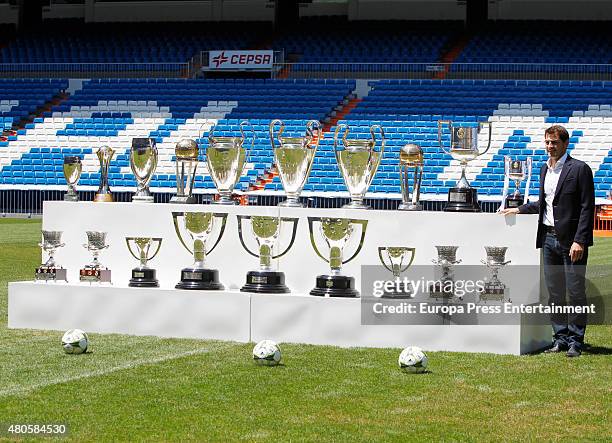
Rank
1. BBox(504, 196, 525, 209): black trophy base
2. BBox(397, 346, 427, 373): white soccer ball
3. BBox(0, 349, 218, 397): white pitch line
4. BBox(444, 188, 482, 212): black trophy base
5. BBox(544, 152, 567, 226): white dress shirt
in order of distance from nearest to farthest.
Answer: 1. BBox(0, 349, 218, 397): white pitch line
2. BBox(397, 346, 427, 373): white soccer ball
3. BBox(544, 152, 567, 226): white dress shirt
4. BBox(504, 196, 525, 209): black trophy base
5. BBox(444, 188, 482, 212): black trophy base

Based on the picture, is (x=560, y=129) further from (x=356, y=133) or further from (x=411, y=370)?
(x=356, y=133)

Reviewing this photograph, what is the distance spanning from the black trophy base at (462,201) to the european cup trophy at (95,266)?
10.3ft

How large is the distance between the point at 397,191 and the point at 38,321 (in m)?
19.9

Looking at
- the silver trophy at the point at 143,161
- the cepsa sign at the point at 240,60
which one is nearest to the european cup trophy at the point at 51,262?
the silver trophy at the point at 143,161

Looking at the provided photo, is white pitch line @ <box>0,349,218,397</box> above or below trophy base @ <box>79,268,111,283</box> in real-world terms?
below

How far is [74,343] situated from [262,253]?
196cm

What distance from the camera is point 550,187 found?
30.6ft

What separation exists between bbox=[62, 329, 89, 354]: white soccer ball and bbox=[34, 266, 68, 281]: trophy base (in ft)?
6.36

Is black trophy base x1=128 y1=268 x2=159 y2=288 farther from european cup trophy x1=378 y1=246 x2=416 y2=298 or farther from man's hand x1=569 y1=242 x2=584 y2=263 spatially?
man's hand x1=569 y1=242 x2=584 y2=263

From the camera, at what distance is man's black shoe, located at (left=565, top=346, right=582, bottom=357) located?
9102mm

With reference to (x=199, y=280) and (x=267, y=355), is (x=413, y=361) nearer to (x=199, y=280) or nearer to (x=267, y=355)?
(x=267, y=355)

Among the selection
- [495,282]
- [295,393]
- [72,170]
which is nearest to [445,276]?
[495,282]

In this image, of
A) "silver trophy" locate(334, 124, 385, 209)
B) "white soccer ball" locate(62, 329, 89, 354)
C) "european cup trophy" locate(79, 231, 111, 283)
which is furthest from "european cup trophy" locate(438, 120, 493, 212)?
"white soccer ball" locate(62, 329, 89, 354)

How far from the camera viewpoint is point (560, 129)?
9219mm
